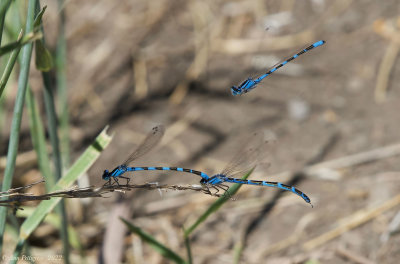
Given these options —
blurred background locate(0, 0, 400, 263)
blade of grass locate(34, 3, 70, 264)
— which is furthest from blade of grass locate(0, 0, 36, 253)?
blurred background locate(0, 0, 400, 263)

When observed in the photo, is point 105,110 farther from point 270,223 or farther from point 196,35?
point 270,223

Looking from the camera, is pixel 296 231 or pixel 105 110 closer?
pixel 296 231

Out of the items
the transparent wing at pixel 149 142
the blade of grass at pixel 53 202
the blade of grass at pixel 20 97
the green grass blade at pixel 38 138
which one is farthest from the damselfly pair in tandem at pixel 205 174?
the blade of grass at pixel 20 97

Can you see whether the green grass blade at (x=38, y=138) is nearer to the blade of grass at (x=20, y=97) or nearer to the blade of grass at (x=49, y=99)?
the blade of grass at (x=49, y=99)

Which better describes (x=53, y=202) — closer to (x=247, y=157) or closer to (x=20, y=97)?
(x=20, y=97)

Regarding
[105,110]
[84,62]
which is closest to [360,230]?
[105,110]

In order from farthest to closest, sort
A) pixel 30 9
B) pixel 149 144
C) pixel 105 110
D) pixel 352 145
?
pixel 105 110 < pixel 352 145 < pixel 149 144 < pixel 30 9

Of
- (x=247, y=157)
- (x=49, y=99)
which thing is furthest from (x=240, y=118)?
(x=49, y=99)
